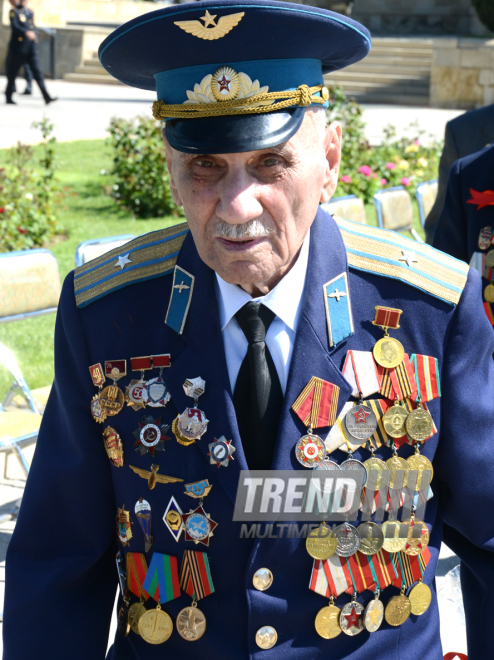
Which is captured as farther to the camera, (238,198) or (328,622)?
(328,622)

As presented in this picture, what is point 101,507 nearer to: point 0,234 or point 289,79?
point 289,79

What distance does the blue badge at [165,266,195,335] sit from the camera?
169cm

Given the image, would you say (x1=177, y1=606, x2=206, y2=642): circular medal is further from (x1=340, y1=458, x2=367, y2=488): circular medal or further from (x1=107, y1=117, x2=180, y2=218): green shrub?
(x1=107, y1=117, x2=180, y2=218): green shrub

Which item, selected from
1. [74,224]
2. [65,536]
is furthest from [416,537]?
[74,224]

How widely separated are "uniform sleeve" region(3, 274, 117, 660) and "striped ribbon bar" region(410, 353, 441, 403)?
2.19ft

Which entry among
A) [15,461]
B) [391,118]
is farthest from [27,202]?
[391,118]

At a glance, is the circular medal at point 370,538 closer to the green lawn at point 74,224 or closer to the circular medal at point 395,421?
the circular medal at point 395,421

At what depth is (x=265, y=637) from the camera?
5.07 feet

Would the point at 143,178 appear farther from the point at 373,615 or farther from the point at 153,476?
the point at 373,615

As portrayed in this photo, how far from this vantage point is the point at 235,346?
5.48ft

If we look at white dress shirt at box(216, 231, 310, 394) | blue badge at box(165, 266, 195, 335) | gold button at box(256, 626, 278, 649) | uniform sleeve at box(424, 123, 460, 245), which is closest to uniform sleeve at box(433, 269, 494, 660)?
white dress shirt at box(216, 231, 310, 394)

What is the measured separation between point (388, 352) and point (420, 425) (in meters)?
0.16

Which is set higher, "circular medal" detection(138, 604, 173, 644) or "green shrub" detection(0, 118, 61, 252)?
"circular medal" detection(138, 604, 173, 644)

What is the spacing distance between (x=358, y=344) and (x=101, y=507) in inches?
25.2
